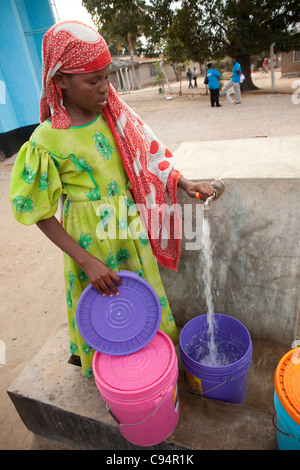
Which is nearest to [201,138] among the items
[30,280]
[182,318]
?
[30,280]

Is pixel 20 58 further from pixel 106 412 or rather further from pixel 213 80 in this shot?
pixel 106 412

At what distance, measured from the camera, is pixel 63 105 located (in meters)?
1.28

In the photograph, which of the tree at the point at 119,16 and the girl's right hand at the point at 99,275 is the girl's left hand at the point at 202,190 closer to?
the girl's right hand at the point at 99,275

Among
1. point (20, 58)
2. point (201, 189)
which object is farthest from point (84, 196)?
point (20, 58)

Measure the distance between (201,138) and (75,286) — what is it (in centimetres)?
692

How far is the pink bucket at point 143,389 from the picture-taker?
1.26 meters

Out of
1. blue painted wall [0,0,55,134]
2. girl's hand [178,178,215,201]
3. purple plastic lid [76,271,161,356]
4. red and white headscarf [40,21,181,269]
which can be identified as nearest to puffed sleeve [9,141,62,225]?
red and white headscarf [40,21,181,269]

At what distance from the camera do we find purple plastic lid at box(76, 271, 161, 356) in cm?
138

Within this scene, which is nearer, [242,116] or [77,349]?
[77,349]

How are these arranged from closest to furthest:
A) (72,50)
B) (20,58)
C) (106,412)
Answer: (72,50)
(106,412)
(20,58)

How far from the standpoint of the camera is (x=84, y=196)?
1.37 metres

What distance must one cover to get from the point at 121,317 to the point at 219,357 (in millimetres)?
708

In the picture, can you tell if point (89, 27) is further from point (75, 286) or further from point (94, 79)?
point (75, 286)

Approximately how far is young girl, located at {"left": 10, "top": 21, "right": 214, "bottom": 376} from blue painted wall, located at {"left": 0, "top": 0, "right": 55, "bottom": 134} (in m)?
8.76
